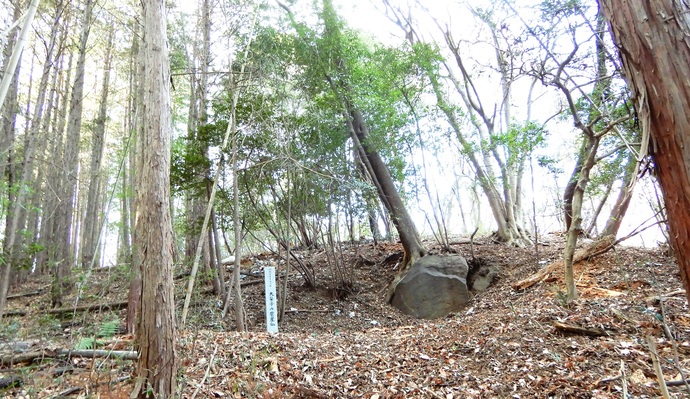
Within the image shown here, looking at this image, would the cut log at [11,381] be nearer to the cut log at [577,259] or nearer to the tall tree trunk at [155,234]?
the tall tree trunk at [155,234]

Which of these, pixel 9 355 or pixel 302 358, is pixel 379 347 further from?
pixel 9 355

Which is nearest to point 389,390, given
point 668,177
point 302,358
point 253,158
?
point 302,358

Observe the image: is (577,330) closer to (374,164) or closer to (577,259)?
(577,259)

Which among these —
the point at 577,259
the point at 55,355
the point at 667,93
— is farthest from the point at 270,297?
the point at 667,93

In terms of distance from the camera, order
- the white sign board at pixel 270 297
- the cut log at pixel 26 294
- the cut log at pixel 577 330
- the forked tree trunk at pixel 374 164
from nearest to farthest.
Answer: the cut log at pixel 577 330 < the white sign board at pixel 270 297 < the forked tree trunk at pixel 374 164 < the cut log at pixel 26 294

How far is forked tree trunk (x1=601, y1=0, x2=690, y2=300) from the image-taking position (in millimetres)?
1633

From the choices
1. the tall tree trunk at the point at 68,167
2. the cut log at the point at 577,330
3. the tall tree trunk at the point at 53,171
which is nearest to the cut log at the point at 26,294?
the tall tree trunk at the point at 53,171

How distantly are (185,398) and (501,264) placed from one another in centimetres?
643

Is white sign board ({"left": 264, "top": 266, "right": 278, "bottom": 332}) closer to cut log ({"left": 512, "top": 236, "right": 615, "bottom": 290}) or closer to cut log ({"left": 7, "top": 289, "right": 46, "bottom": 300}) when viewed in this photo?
cut log ({"left": 512, "top": 236, "right": 615, "bottom": 290})

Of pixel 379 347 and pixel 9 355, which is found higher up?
pixel 9 355

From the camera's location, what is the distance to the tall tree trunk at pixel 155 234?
3.04 m

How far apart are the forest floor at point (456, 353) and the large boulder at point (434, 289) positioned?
0.56 meters

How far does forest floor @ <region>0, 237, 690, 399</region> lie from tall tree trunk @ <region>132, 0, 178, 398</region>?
0.36 m

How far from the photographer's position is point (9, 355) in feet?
11.5
